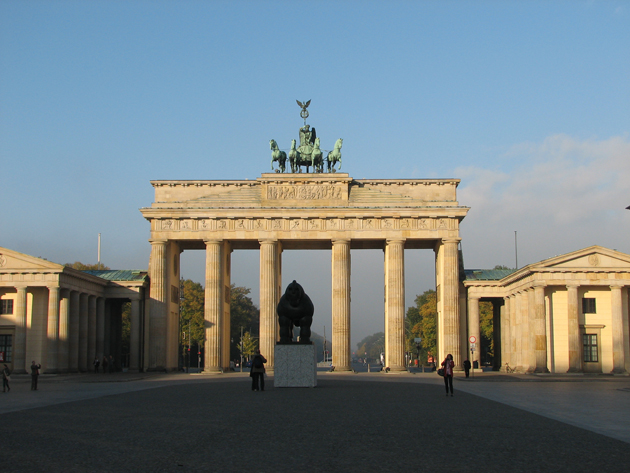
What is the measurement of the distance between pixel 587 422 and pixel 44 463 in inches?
565

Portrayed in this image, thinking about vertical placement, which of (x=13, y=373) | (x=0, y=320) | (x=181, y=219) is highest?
(x=181, y=219)

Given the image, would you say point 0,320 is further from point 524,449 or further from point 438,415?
point 524,449

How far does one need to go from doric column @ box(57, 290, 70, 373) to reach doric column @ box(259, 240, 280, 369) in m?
17.2

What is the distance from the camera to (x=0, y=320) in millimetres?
61594

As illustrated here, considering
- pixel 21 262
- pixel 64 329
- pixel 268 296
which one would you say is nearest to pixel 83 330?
pixel 64 329

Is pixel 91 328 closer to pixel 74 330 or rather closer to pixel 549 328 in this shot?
pixel 74 330

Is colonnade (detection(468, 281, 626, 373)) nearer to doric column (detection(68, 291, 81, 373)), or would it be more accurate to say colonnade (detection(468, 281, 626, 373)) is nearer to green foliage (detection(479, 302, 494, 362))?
doric column (detection(68, 291, 81, 373))

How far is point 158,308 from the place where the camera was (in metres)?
70.4

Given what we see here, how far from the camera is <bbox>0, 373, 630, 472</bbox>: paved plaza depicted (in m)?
13.8

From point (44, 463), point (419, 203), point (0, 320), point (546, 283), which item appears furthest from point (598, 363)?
point (44, 463)

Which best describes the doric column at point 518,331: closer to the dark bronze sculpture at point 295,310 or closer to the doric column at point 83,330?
the dark bronze sculpture at point 295,310

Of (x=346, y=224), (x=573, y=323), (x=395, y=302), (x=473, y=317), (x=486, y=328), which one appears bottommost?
(x=486, y=328)

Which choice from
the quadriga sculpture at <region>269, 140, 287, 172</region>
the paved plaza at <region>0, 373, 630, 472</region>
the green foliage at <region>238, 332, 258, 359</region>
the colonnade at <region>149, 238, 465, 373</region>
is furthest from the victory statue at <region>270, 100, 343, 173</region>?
the green foliage at <region>238, 332, 258, 359</region>

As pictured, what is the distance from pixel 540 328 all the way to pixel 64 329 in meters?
38.2
